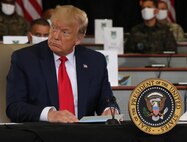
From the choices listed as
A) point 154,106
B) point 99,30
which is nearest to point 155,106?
point 154,106

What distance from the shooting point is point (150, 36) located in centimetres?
859

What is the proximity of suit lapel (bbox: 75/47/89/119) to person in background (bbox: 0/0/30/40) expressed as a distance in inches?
196

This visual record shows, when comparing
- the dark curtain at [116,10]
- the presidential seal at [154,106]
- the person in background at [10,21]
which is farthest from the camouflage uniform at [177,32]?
the presidential seal at [154,106]

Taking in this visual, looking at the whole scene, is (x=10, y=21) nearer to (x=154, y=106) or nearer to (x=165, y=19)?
(x=165, y=19)

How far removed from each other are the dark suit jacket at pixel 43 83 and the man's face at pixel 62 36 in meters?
0.08

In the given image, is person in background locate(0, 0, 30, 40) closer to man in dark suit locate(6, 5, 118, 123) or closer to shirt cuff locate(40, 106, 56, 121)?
man in dark suit locate(6, 5, 118, 123)

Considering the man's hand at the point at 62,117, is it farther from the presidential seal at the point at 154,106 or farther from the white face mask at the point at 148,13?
the white face mask at the point at 148,13

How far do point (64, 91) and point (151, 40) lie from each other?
17.2 feet

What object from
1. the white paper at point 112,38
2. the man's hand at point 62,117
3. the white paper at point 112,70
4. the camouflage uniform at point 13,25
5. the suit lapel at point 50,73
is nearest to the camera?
the man's hand at point 62,117

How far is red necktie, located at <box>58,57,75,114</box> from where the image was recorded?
11.3 feet

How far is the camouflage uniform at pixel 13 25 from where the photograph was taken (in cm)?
842

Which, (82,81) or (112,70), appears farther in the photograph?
(112,70)

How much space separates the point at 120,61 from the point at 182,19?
4.06 m

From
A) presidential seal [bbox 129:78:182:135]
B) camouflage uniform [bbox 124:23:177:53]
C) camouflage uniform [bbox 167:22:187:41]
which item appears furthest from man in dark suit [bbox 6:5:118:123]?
camouflage uniform [bbox 167:22:187:41]
